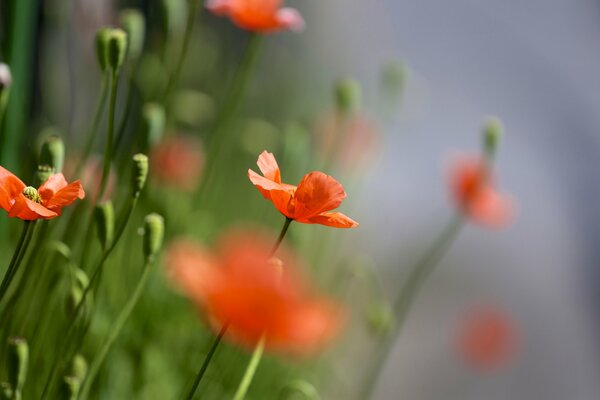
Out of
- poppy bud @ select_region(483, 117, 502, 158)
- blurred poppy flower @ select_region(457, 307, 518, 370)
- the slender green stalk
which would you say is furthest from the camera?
blurred poppy flower @ select_region(457, 307, 518, 370)

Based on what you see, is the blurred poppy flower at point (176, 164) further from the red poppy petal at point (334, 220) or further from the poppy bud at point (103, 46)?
the red poppy petal at point (334, 220)

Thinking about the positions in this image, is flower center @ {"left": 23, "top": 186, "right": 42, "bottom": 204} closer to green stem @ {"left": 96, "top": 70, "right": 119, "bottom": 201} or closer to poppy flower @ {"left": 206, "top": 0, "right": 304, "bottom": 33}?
green stem @ {"left": 96, "top": 70, "right": 119, "bottom": 201}

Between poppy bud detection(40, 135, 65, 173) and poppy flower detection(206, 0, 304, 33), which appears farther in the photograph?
poppy flower detection(206, 0, 304, 33)

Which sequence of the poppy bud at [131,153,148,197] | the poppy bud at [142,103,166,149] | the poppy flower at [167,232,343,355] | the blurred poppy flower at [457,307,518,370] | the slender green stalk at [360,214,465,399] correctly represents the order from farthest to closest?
the blurred poppy flower at [457,307,518,370]
the slender green stalk at [360,214,465,399]
the poppy bud at [142,103,166,149]
the poppy bud at [131,153,148,197]
the poppy flower at [167,232,343,355]

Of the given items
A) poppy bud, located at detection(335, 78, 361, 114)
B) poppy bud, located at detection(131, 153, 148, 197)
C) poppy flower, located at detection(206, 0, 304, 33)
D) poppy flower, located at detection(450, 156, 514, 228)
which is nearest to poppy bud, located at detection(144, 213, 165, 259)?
poppy bud, located at detection(131, 153, 148, 197)

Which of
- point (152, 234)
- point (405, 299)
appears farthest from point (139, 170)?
point (405, 299)
